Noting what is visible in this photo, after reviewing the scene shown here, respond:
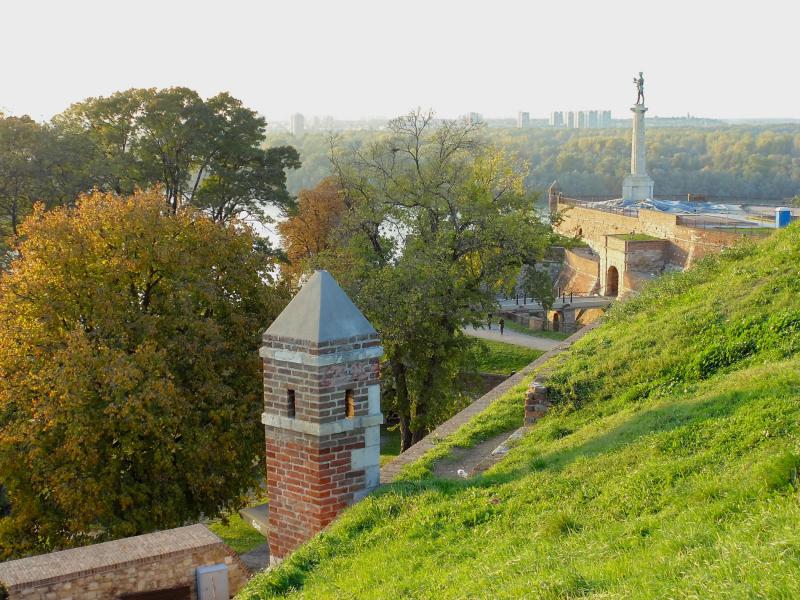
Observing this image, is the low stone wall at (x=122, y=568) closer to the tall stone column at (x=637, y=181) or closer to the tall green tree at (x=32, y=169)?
the tall green tree at (x=32, y=169)

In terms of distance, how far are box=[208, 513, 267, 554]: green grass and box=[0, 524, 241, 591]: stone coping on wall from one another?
249 inches

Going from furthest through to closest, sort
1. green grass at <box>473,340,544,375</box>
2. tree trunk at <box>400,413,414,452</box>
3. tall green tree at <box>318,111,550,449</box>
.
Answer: green grass at <box>473,340,544,375</box>, tree trunk at <box>400,413,414,452</box>, tall green tree at <box>318,111,550,449</box>

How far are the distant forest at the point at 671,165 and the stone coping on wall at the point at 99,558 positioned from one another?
7048 centimetres

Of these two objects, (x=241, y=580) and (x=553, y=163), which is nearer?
(x=241, y=580)

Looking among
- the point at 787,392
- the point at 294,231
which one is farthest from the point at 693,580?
the point at 294,231

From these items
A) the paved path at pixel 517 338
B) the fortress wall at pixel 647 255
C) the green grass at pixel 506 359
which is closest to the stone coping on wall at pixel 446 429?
the green grass at pixel 506 359

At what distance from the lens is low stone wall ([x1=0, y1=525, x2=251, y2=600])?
9273mm

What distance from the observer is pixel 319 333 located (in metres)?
8.02

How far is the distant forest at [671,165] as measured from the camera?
87.6 meters

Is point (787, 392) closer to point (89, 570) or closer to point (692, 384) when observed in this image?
point (692, 384)

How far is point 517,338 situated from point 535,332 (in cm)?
168

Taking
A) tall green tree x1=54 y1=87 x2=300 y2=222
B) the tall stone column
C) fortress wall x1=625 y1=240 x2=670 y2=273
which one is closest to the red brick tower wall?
tall green tree x1=54 y1=87 x2=300 y2=222

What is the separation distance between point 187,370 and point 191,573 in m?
5.16

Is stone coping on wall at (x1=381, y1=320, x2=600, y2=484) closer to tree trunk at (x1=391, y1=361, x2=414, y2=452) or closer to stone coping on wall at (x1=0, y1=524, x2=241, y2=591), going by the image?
stone coping on wall at (x1=0, y1=524, x2=241, y2=591)
